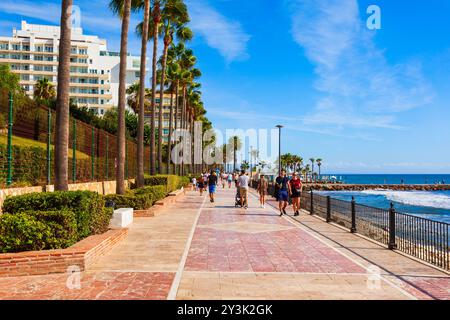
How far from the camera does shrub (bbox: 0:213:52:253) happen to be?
820 cm

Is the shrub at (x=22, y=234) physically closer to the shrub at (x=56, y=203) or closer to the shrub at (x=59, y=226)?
the shrub at (x=59, y=226)

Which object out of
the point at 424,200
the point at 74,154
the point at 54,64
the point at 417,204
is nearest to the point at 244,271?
the point at 74,154

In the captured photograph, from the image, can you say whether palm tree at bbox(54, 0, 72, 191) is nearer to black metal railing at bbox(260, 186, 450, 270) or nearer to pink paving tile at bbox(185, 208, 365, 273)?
pink paving tile at bbox(185, 208, 365, 273)

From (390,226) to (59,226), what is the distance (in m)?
8.00

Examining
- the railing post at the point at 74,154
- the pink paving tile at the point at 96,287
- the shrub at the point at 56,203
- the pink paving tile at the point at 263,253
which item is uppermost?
the railing post at the point at 74,154

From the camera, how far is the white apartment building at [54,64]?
108188 millimetres

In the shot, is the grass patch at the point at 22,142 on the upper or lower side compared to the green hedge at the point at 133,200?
upper

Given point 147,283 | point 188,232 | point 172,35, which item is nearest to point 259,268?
point 147,283

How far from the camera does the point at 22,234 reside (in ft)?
27.3

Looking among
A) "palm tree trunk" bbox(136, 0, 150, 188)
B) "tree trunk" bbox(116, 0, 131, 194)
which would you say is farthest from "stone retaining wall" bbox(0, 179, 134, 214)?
"palm tree trunk" bbox(136, 0, 150, 188)

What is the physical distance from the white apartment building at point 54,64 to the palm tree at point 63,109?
98.6 meters

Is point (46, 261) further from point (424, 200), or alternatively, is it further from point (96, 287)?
point (424, 200)

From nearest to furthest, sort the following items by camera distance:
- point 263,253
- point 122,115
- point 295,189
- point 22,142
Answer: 1. point 263,253
2. point 22,142
3. point 122,115
4. point 295,189

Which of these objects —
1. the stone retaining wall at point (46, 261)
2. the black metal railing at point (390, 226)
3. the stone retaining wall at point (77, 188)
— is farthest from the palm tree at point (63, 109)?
the black metal railing at point (390, 226)
